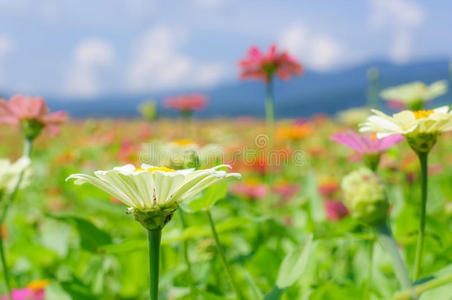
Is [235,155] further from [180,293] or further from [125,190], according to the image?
[125,190]

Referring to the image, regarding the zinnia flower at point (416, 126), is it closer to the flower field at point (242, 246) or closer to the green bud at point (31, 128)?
the flower field at point (242, 246)

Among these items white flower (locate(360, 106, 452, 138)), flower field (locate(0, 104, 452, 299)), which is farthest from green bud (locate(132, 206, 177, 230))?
white flower (locate(360, 106, 452, 138))

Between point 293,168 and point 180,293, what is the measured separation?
1919mm

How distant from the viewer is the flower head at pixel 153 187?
363mm

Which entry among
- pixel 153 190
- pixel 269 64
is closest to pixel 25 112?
pixel 153 190

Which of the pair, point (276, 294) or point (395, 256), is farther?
point (276, 294)

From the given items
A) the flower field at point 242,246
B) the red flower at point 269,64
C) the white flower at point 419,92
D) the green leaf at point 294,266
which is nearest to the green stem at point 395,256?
the flower field at point 242,246

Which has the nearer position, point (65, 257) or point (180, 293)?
point (180, 293)

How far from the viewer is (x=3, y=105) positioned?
796mm

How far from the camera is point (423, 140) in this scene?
47 centimetres

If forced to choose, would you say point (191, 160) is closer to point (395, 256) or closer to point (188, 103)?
point (395, 256)

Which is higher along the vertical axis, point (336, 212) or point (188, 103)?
point (188, 103)

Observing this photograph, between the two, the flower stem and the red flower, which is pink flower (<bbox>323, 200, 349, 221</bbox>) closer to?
the red flower

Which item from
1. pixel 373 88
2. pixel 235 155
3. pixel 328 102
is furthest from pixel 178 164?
pixel 328 102
